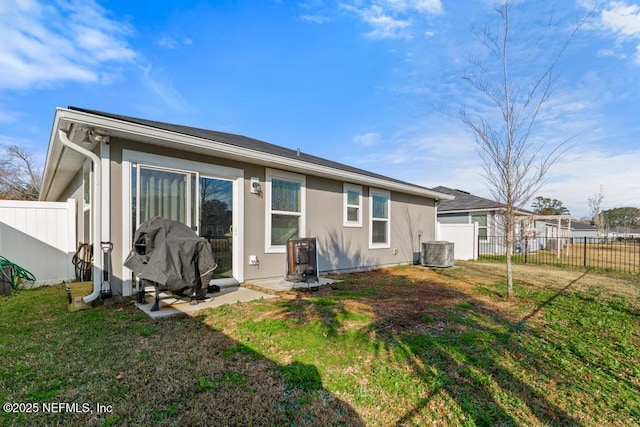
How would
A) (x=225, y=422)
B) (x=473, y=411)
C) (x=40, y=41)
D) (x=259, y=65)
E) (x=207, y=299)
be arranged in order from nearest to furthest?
(x=225, y=422) < (x=473, y=411) < (x=207, y=299) < (x=40, y=41) < (x=259, y=65)

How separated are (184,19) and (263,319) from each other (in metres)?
7.60

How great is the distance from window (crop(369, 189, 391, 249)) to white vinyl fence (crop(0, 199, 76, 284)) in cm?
713

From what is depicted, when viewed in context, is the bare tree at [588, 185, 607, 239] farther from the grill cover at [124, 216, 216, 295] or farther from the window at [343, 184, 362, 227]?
the grill cover at [124, 216, 216, 295]

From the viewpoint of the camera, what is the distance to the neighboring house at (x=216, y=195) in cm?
423

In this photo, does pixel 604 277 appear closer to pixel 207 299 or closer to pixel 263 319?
pixel 263 319

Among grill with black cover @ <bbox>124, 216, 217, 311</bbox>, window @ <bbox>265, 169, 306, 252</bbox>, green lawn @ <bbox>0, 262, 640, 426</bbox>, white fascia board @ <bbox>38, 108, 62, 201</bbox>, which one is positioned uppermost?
white fascia board @ <bbox>38, 108, 62, 201</bbox>

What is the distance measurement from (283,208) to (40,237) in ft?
16.5

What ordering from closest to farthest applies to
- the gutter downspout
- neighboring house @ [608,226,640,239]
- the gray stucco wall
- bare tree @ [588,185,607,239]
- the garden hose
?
the gutter downspout < the gray stucco wall < the garden hose < bare tree @ [588,185,607,239] < neighboring house @ [608,226,640,239]

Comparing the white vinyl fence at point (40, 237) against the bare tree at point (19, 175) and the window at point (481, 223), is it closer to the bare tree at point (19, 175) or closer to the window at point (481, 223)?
the window at point (481, 223)

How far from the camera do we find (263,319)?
361cm

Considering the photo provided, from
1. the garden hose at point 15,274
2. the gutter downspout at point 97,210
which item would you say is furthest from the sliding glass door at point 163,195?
the garden hose at point 15,274

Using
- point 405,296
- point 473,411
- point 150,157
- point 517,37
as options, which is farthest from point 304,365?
point 517,37

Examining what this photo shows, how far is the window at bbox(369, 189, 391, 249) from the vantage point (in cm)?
866

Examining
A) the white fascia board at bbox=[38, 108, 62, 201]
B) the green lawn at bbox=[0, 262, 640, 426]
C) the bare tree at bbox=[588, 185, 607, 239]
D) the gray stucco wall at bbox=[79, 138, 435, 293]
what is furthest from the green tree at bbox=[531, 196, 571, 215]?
the white fascia board at bbox=[38, 108, 62, 201]
